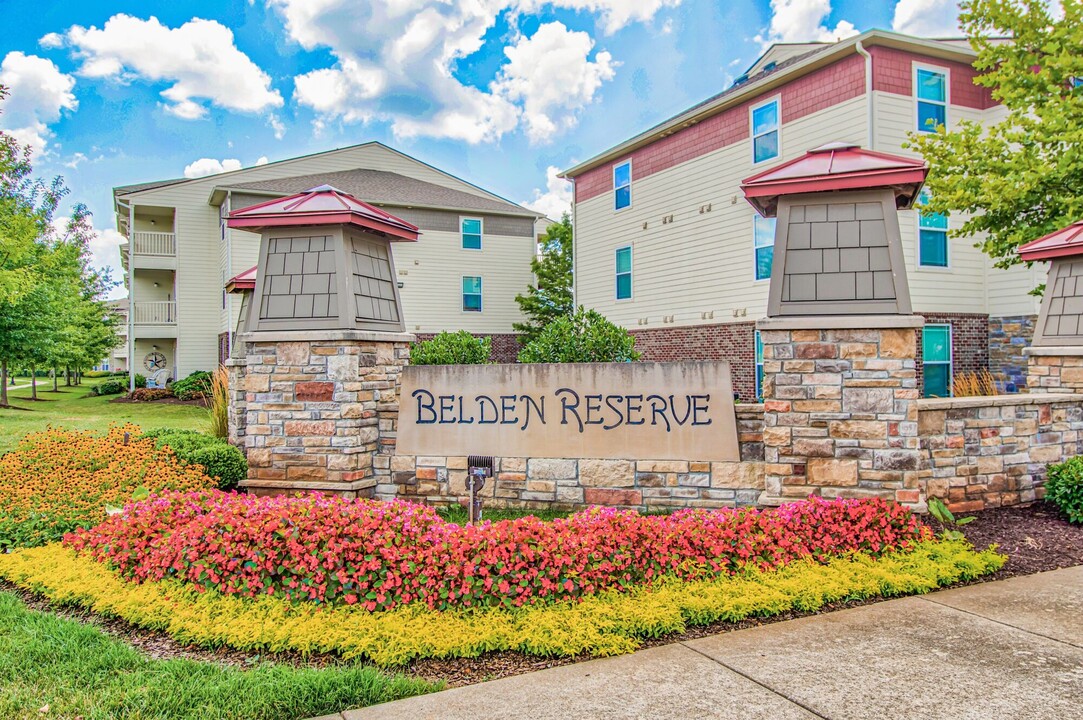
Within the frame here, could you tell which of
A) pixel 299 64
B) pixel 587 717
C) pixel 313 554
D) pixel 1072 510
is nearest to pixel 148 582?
pixel 313 554

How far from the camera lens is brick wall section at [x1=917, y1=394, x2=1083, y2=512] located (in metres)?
7.09

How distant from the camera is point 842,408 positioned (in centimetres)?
643

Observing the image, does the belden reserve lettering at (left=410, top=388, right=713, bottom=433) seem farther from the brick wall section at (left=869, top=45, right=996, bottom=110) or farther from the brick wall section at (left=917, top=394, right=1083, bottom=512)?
the brick wall section at (left=869, top=45, right=996, bottom=110)

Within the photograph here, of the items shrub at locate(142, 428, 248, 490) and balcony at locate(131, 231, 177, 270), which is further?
balcony at locate(131, 231, 177, 270)

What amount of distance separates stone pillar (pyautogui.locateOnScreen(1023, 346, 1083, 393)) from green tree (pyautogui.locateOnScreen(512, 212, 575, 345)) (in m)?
18.0

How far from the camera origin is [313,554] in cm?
494

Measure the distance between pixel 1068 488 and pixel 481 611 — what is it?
6525mm

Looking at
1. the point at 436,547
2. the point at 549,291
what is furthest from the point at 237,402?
the point at 549,291

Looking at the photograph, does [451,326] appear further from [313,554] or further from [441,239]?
[313,554]

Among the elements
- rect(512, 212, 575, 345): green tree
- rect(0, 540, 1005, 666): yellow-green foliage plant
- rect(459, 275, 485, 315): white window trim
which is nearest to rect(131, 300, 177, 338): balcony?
rect(459, 275, 485, 315): white window trim

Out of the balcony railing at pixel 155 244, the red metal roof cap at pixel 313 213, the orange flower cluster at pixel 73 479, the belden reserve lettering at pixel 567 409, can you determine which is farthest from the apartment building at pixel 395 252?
the belden reserve lettering at pixel 567 409

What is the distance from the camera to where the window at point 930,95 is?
13914mm

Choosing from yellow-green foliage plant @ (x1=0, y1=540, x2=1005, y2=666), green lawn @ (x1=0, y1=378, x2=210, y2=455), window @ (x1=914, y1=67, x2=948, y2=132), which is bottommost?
yellow-green foliage plant @ (x1=0, y1=540, x2=1005, y2=666)

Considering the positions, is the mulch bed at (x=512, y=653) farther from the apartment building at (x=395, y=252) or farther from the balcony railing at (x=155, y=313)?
the balcony railing at (x=155, y=313)
